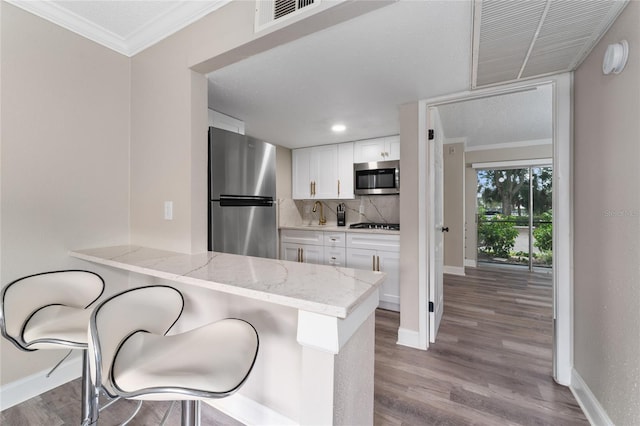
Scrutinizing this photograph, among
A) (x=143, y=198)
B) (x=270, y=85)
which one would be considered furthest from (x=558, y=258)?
(x=143, y=198)

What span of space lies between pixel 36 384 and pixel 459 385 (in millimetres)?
2662

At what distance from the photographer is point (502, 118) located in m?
3.35

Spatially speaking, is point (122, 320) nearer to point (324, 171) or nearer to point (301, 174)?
point (324, 171)

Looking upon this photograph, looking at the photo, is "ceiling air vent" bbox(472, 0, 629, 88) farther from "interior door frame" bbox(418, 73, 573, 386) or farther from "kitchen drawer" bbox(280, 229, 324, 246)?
"kitchen drawer" bbox(280, 229, 324, 246)

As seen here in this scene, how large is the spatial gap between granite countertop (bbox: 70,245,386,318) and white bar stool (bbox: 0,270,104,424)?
175 millimetres

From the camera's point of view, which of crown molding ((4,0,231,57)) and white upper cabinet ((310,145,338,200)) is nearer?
crown molding ((4,0,231,57))

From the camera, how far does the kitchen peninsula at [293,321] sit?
87 cm

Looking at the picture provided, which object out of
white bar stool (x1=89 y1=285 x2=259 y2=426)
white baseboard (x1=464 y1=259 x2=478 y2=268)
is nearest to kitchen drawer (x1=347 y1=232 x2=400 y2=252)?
white bar stool (x1=89 y1=285 x2=259 y2=426)

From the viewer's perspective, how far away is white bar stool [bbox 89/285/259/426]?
2.58ft

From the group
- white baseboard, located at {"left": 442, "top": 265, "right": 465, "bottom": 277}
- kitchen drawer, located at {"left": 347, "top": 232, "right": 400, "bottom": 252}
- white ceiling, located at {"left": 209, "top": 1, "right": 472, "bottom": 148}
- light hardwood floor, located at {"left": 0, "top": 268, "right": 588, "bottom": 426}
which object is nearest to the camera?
white ceiling, located at {"left": 209, "top": 1, "right": 472, "bottom": 148}

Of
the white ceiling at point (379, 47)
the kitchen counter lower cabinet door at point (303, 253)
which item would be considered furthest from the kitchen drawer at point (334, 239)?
the white ceiling at point (379, 47)

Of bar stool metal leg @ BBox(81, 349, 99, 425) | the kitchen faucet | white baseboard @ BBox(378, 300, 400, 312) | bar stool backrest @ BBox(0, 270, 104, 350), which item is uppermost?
the kitchen faucet

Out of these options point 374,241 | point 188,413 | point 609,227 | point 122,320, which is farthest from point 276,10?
point 374,241

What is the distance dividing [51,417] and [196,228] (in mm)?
1254
